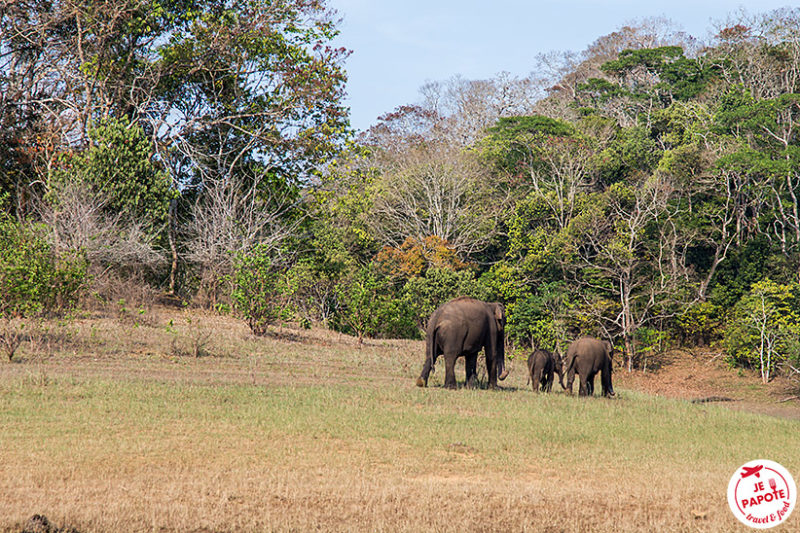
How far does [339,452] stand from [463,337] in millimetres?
7976

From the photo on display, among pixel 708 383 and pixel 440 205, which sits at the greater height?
pixel 440 205

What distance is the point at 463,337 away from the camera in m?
19.2

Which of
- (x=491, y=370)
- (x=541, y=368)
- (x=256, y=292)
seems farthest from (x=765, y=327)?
(x=256, y=292)

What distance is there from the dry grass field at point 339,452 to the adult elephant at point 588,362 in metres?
1.06

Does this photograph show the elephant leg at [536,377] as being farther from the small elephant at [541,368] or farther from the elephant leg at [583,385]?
the elephant leg at [583,385]

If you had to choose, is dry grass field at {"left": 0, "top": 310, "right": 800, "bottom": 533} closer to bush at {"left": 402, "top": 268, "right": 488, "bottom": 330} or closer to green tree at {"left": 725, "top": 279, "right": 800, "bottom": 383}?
green tree at {"left": 725, "top": 279, "right": 800, "bottom": 383}

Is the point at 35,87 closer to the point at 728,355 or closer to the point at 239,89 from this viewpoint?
the point at 239,89

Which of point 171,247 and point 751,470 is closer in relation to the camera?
point 751,470

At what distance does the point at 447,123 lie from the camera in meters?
61.4

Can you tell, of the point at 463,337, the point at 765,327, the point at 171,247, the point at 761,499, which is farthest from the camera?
the point at 171,247

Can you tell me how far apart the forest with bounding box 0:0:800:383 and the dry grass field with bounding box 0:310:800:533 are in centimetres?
1065

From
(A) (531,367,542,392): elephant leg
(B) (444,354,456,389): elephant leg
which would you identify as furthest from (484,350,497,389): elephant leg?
(A) (531,367,542,392): elephant leg

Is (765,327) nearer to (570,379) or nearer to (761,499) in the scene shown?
(570,379)

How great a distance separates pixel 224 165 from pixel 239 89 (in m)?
3.13
